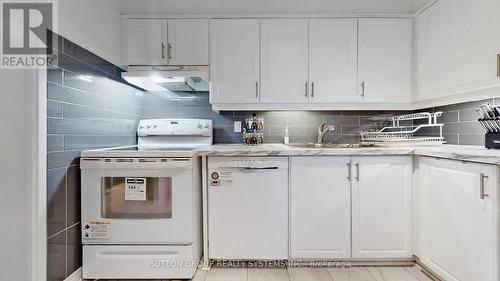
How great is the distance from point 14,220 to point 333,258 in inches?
78.1

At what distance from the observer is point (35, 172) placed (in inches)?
55.2

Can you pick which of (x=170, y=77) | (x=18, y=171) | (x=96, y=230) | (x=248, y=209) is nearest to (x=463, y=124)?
(x=248, y=209)

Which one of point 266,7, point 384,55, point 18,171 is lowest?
point 18,171

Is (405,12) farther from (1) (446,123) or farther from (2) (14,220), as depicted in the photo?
(2) (14,220)

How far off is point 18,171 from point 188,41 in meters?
1.51

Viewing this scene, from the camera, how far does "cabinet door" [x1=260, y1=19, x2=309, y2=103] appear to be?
2256 mm

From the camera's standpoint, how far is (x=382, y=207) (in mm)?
1931

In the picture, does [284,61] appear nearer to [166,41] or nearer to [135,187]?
[166,41]

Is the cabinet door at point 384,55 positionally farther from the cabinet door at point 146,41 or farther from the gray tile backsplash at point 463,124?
the cabinet door at point 146,41

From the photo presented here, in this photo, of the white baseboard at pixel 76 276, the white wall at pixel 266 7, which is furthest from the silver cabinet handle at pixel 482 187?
the white baseboard at pixel 76 276

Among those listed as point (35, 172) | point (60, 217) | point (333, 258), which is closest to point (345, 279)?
point (333, 258)

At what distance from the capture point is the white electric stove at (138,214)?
1.74m

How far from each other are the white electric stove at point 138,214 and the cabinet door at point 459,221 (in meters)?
1.60

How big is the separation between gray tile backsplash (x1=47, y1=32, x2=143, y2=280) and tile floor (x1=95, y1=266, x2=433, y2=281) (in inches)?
33.2
